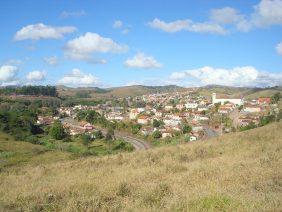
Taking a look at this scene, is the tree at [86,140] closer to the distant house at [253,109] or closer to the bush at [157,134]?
the bush at [157,134]

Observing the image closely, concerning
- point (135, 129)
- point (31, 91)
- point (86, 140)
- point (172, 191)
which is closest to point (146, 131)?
point (135, 129)

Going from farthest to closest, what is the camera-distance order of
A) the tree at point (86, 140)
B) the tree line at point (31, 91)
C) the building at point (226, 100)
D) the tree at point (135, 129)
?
1. the tree line at point (31, 91)
2. the building at point (226, 100)
3. the tree at point (135, 129)
4. the tree at point (86, 140)

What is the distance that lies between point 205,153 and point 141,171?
4.87 meters

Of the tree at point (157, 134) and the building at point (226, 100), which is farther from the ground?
the building at point (226, 100)

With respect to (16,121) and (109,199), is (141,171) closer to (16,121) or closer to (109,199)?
(109,199)

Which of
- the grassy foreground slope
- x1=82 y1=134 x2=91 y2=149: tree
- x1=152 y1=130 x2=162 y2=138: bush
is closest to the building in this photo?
x1=152 y1=130 x2=162 y2=138: bush

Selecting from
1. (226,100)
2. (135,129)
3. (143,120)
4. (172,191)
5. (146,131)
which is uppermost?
(172,191)

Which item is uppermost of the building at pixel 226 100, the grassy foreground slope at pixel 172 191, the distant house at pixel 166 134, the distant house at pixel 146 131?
the grassy foreground slope at pixel 172 191

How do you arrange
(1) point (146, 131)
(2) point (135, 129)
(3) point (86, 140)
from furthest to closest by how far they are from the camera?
(2) point (135, 129) → (1) point (146, 131) → (3) point (86, 140)

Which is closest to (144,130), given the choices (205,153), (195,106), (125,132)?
(125,132)

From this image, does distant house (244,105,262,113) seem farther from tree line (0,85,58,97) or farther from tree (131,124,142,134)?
tree line (0,85,58,97)

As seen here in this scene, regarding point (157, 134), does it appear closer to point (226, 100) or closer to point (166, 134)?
point (166, 134)

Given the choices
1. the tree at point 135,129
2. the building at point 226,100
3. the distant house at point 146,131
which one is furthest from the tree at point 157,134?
the building at point 226,100

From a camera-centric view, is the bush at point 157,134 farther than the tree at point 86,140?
Yes
